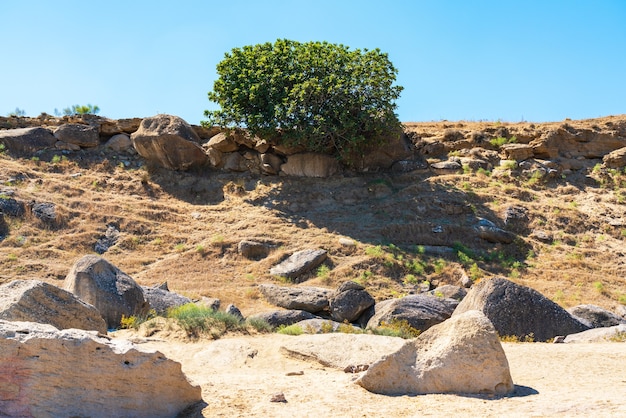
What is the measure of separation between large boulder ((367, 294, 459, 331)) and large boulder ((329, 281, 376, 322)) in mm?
1260

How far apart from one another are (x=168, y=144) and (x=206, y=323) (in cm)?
1467

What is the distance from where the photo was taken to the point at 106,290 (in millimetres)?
11266

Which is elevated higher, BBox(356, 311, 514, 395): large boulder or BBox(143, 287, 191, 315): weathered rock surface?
BBox(356, 311, 514, 395): large boulder

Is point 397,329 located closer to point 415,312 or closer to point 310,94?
point 415,312

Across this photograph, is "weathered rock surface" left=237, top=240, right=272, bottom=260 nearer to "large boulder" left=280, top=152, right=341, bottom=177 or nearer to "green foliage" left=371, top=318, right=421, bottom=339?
"large boulder" left=280, top=152, right=341, bottom=177

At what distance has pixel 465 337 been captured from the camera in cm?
646

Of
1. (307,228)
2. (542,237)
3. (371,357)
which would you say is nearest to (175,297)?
(371,357)

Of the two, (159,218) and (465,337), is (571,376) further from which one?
(159,218)

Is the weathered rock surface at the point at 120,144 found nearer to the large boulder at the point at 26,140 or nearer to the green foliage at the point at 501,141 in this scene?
the large boulder at the point at 26,140

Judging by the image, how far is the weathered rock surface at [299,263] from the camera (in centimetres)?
1806

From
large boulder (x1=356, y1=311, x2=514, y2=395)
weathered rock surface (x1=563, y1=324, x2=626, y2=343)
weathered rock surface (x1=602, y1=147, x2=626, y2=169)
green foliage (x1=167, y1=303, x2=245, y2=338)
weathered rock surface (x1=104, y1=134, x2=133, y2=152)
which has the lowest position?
weathered rock surface (x1=563, y1=324, x2=626, y2=343)

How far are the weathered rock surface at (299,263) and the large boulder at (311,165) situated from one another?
187 inches

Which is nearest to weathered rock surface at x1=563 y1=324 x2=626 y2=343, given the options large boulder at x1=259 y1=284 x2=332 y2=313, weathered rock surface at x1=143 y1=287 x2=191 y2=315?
large boulder at x1=259 y1=284 x2=332 y2=313

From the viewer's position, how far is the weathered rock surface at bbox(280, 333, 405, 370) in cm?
Result: 766
